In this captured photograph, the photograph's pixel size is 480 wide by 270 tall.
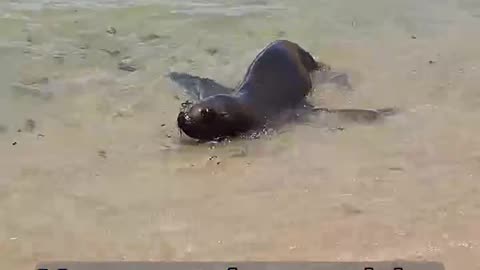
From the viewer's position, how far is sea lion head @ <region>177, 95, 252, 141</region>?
5.21 m

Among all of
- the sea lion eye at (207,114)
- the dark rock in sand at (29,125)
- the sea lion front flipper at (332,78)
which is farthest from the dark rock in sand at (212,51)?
the dark rock in sand at (29,125)

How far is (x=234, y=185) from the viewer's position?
470 centimetres

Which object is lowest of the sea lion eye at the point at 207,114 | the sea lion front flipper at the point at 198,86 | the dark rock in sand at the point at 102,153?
the dark rock in sand at the point at 102,153

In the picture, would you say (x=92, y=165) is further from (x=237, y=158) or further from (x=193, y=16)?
(x=193, y=16)

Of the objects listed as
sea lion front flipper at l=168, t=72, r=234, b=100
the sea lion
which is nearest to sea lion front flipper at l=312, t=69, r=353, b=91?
the sea lion

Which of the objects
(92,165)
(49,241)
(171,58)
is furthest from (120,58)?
(49,241)

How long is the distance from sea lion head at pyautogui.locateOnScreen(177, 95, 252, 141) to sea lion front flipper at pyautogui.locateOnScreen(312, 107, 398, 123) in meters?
0.64

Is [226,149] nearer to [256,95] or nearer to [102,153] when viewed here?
[256,95]

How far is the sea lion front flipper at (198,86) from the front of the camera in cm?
590

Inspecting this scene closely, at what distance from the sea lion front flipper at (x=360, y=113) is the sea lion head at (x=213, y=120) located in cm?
64

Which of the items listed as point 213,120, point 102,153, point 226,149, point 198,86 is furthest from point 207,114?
point 198,86

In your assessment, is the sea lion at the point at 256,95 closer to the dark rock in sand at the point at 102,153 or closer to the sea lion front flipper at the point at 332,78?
the sea lion front flipper at the point at 332,78

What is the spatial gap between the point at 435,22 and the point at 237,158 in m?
3.27

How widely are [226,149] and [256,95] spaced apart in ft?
2.06
